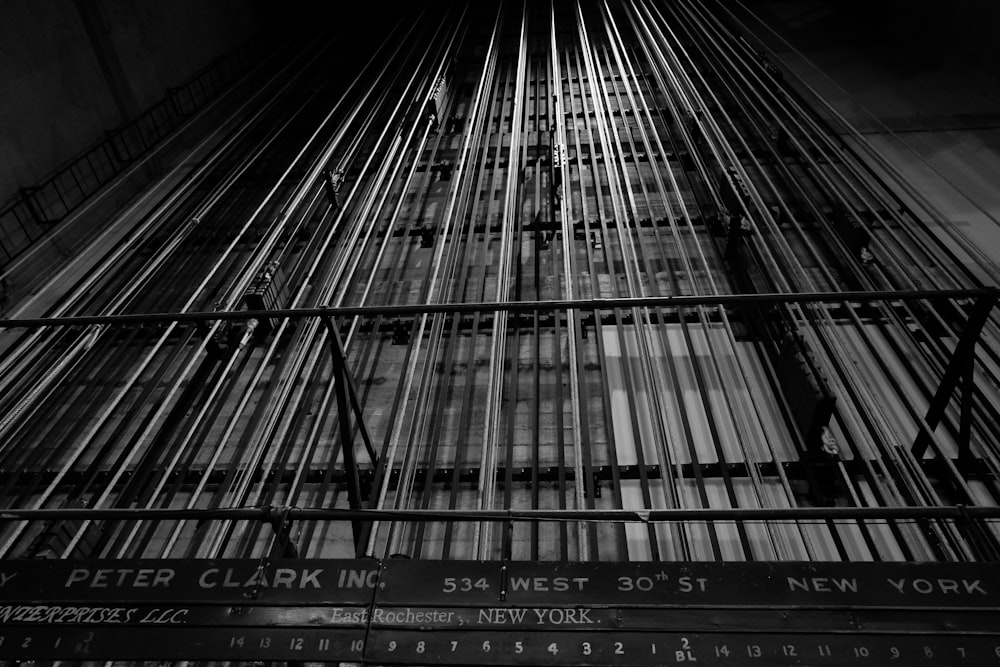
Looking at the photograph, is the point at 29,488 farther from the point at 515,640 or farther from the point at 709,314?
the point at 709,314

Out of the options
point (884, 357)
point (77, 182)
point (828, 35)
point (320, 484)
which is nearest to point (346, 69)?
point (77, 182)

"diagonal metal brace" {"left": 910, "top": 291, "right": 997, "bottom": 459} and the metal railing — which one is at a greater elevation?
the metal railing

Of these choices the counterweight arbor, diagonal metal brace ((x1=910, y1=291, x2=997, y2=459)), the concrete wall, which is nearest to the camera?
diagonal metal brace ((x1=910, y1=291, x2=997, y2=459))

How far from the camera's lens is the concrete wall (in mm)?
6148

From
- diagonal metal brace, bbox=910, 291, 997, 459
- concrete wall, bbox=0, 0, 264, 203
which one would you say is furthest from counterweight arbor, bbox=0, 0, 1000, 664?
concrete wall, bbox=0, 0, 264, 203

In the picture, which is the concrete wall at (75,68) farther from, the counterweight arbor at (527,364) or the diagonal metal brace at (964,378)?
the diagonal metal brace at (964,378)

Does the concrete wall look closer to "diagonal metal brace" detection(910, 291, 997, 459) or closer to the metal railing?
the metal railing

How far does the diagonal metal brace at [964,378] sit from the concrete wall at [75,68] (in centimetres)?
794

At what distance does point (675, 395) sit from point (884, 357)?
57.8 inches

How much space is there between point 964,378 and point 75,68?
880cm

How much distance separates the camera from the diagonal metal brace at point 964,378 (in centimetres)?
262

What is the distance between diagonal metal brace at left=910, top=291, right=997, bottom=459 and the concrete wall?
26.1 feet

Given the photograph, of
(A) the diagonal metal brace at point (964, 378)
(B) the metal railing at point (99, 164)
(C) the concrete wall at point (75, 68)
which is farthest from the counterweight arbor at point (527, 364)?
(C) the concrete wall at point (75, 68)

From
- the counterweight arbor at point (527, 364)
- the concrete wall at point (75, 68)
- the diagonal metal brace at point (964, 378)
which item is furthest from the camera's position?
the concrete wall at point (75, 68)
